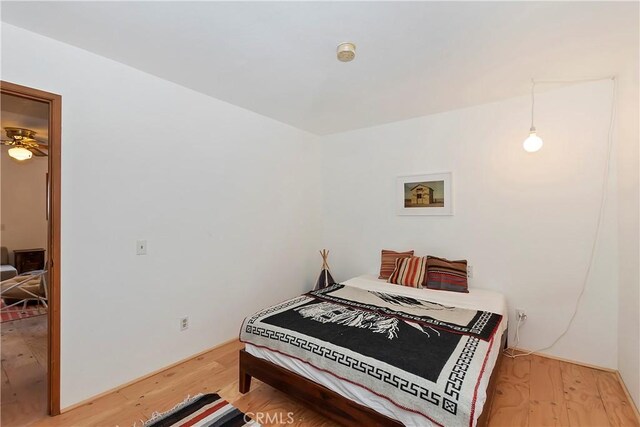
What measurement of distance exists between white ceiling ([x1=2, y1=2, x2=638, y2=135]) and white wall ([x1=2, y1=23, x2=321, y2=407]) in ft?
0.80

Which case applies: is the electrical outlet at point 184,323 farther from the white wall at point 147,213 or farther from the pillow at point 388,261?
the pillow at point 388,261

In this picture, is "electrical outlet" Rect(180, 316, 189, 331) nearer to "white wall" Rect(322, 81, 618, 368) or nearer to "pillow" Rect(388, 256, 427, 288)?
"pillow" Rect(388, 256, 427, 288)

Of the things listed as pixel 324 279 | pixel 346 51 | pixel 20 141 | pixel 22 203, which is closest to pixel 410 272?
pixel 324 279

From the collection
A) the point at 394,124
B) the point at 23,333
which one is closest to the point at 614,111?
the point at 394,124

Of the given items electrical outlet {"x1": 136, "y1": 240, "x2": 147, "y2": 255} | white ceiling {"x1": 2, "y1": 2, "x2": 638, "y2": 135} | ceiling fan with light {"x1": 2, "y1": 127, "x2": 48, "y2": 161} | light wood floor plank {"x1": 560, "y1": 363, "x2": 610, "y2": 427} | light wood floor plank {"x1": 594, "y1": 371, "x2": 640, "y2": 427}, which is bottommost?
light wood floor plank {"x1": 560, "y1": 363, "x2": 610, "y2": 427}

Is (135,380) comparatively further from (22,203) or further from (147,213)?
(22,203)

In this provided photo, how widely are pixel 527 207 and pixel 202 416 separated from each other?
10.4ft

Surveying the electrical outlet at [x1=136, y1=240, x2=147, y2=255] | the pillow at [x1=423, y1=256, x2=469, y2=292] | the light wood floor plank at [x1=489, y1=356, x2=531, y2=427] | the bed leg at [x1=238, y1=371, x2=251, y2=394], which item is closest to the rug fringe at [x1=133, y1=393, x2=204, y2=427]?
the bed leg at [x1=238, y1=371, x2=251, y2=394]

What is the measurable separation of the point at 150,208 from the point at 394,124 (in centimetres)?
279

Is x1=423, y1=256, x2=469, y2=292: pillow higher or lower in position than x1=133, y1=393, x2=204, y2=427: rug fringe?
higher

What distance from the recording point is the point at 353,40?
1.91m

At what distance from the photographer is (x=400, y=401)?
145 centimetres

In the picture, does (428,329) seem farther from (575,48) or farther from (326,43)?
(575,48)

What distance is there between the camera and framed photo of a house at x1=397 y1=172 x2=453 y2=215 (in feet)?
10.6
